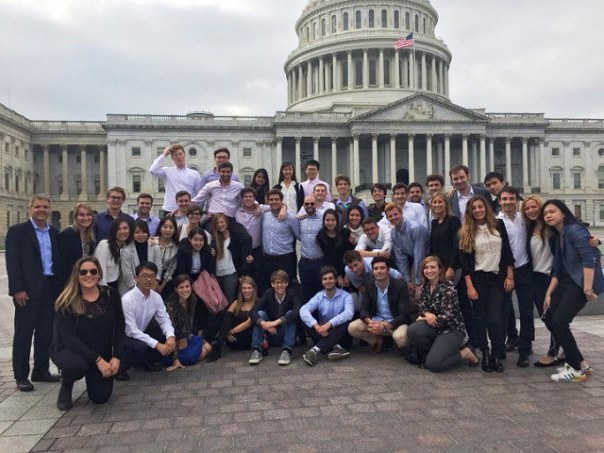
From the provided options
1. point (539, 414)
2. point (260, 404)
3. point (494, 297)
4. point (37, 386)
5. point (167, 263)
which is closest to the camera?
point (539, 414)

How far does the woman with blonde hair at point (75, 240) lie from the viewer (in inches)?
312

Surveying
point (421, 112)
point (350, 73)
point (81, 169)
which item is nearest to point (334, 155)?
point (421, 112)

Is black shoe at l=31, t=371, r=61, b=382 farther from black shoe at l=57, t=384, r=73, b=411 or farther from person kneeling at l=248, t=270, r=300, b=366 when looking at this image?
person kneeling at l=248, t=270, r=300, b=366

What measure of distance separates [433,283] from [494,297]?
1002 millimetres

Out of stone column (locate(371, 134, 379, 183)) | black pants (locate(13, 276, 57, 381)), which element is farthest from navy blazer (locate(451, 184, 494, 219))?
stone column (locate(371, 134, 379, 183))

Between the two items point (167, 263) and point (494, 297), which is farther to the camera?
point (167, 263)

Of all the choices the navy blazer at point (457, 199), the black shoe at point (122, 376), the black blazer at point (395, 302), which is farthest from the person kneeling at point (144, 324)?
the navy blazer at point (457, 199)

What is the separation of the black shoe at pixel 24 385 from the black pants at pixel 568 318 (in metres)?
7.92

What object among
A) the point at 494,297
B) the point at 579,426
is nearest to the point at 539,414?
the point at 579,426

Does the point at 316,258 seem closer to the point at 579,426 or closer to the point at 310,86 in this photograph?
the point at 579,426

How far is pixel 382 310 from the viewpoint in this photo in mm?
8766

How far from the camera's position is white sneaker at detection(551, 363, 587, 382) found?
702cm

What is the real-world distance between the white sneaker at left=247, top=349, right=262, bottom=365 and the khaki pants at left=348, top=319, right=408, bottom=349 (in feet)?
5.46

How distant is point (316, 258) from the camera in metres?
9.66
